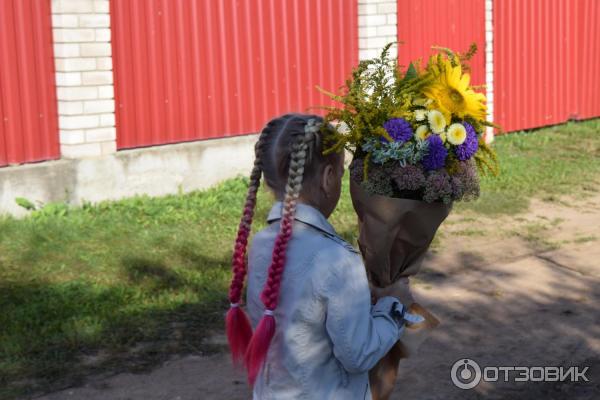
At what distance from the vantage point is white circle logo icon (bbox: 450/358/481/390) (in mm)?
5215

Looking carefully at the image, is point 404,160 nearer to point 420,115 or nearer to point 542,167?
point 420,115

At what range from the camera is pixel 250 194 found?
10.1 ft

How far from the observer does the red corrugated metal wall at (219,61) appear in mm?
9430

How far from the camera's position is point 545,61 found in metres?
14.1

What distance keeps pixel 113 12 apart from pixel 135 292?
345 centimetres

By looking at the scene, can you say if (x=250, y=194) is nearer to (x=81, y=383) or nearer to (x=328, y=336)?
(x=328, y=336)

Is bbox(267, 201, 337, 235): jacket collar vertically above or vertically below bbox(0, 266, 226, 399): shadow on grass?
above

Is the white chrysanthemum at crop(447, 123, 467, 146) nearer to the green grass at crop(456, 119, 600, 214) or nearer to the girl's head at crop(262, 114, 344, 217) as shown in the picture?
the girl's head at crop(262, 114, 344, 217)

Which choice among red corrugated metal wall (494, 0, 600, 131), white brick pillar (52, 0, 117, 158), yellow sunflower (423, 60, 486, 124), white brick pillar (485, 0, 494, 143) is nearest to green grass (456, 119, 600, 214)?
red corrugated metal wall (494, 0, 600, 131)

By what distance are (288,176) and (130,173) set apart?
6641 millimetres

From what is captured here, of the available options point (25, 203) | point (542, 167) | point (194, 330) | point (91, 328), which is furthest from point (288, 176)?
point (542, 167)

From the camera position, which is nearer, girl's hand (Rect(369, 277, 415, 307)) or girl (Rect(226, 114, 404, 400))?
girl (Rect(226, 114, 404, 400))

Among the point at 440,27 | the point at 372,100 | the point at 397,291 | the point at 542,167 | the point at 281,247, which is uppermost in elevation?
the point at 440,27

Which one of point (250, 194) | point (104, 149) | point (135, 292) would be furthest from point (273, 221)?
point (104, 149)
